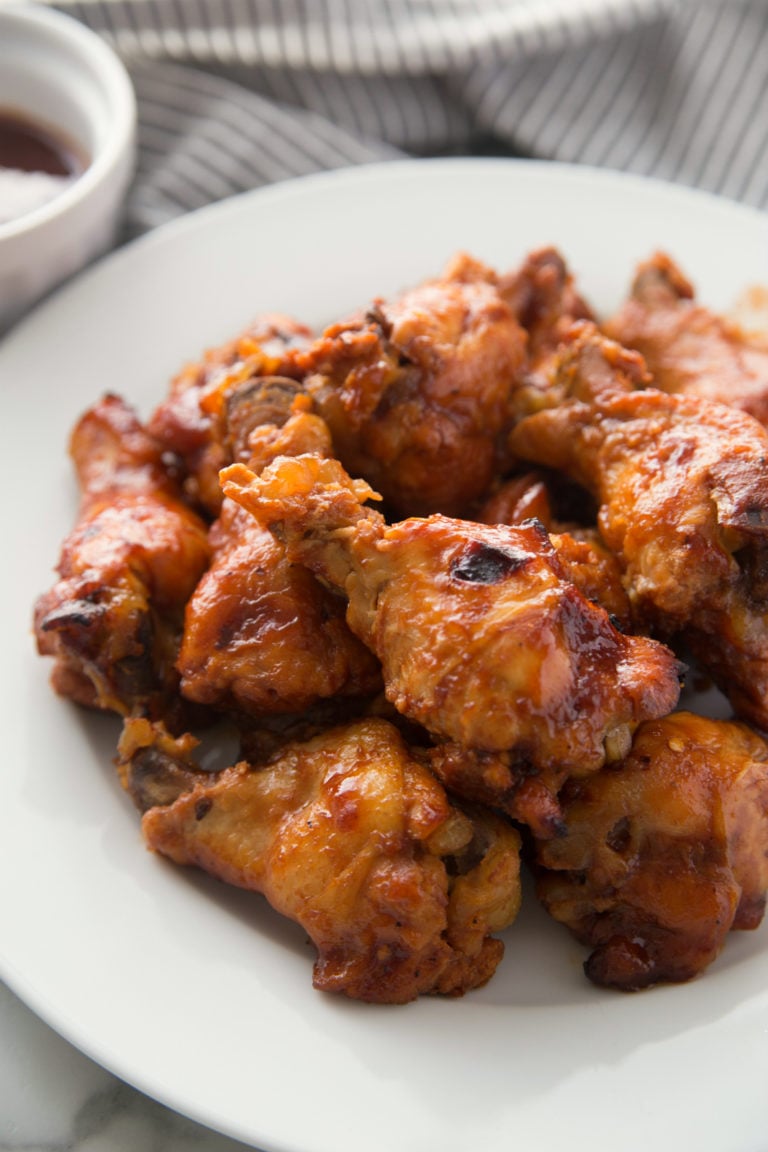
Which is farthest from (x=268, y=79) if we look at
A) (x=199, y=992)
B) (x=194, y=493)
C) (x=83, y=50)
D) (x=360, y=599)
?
(x=199, y=992)

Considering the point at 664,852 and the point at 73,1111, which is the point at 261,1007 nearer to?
the point at 73,1111

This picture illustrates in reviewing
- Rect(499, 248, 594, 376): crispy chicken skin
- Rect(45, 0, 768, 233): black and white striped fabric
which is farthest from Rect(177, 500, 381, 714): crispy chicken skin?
Rect(45, 0, 768, 233): black and white striped fabric

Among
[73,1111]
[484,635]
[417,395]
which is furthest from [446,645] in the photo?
[73,1111]

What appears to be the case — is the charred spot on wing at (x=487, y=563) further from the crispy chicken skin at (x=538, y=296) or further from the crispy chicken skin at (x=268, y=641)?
the crispy chicken skin at (x=538, y=296)

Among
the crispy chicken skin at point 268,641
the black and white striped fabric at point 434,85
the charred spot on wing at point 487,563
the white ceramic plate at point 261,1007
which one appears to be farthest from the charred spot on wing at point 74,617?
the black and white striped fabric at point 434,85

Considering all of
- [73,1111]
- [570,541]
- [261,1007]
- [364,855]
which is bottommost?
[73,1111]

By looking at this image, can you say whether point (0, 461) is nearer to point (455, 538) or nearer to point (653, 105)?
point (455, 538)

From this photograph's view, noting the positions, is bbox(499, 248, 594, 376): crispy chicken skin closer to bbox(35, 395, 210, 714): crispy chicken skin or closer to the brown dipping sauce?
bbox(35, 395, 210, 714): crispy chicken skin
